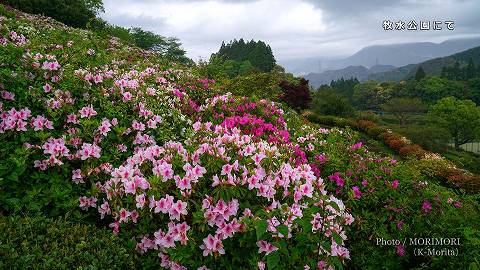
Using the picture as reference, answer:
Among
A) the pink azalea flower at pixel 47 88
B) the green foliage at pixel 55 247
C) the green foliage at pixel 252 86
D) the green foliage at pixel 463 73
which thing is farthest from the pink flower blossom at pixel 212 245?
the green foliage at pixel 463 73

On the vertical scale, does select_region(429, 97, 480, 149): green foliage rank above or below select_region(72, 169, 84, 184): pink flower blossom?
below

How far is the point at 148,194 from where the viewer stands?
340 centimetres

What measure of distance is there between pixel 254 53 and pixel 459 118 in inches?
1564

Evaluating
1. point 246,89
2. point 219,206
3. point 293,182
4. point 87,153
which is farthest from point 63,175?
point 246,89

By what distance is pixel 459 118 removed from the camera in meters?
52.0

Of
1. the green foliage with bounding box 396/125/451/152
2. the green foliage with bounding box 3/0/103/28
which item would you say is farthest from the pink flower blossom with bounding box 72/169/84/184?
the green foliage with bounding box 396/125/451/152

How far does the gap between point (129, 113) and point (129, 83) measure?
2.23ft

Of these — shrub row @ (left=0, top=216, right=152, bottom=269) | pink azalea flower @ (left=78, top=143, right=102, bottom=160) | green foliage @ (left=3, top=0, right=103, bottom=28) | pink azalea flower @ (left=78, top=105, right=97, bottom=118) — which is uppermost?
green foliage @ (left=3, top=0, right=103, bottom=28)

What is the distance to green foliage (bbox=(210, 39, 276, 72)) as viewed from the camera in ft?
242

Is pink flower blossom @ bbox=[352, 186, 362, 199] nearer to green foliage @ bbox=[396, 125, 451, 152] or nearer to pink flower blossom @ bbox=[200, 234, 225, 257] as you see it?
pink flower blossom @ bbox=[200, 234, 225, 257]

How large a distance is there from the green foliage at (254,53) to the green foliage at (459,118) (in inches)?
1155

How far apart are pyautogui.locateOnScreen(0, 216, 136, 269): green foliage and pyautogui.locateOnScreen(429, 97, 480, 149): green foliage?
54.2 m

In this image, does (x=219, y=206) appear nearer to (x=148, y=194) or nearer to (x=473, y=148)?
(x=148, y=194)

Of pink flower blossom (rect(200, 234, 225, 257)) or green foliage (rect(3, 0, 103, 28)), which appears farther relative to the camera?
green foliage (rect(3, 0, 103, 28))
